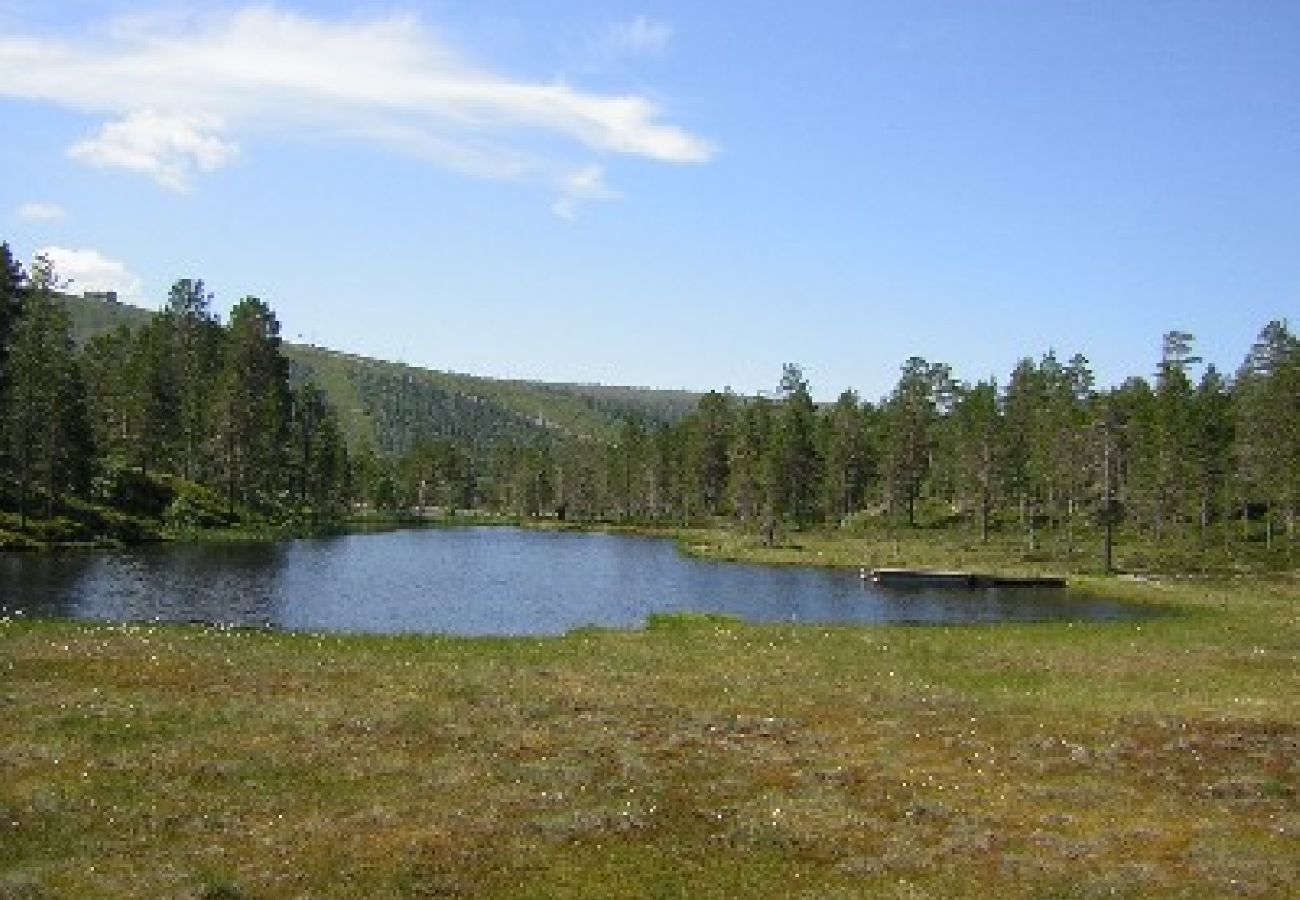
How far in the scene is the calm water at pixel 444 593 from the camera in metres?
71.6

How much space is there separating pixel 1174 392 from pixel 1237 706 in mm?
128477

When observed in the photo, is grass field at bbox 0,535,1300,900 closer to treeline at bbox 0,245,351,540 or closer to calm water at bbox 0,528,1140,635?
calm water at bbox 0,528,1140,635

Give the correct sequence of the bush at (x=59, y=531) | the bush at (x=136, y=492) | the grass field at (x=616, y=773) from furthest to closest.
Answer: the bush at (x=136, y=492), the bush at (x=59, y=531), the grass field at (x=616, y=773)

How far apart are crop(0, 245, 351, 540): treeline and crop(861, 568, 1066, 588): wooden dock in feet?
251

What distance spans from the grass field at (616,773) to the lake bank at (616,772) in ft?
0.33

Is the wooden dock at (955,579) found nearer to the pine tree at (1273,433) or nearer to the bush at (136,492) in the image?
the pine tree at (1273,433)

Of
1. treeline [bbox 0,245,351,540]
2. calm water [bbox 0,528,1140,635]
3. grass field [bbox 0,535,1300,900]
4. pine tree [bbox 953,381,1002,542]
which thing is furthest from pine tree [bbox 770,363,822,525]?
grass field [bbox 0,535,1300,900]

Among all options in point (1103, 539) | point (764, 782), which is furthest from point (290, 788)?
point (1103, 539)

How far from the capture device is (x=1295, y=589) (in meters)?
94.4

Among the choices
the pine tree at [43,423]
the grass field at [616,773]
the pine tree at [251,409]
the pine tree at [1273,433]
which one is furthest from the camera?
the pine tree at [251,409]

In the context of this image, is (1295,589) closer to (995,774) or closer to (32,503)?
(995,774)

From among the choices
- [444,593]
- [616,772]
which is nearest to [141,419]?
[444,593]

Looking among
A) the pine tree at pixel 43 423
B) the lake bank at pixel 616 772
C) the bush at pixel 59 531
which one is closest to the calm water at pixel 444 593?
the bush at pixel 59 531

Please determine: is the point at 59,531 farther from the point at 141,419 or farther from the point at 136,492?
the point at 141,419
